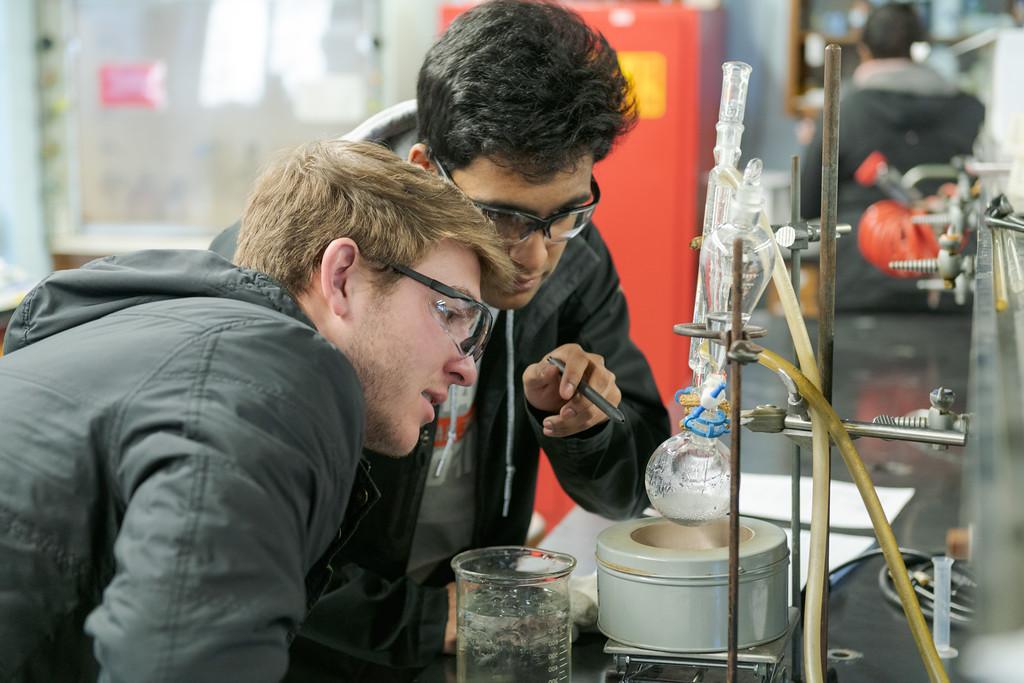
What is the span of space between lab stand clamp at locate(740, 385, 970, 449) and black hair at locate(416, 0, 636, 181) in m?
0.51

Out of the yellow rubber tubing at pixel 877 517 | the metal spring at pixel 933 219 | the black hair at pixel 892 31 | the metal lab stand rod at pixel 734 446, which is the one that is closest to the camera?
the metal lab stand rod at pixel 734 446

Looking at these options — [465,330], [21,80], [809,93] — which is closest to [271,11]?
[21,80]

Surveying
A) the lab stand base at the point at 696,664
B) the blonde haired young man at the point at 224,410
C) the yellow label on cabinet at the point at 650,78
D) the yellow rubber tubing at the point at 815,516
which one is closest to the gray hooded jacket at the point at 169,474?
the blonde haired young man at the point at 224,410

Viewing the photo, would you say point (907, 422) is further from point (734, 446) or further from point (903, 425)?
point (734, 446)

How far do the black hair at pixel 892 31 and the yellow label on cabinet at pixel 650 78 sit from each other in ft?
2.51

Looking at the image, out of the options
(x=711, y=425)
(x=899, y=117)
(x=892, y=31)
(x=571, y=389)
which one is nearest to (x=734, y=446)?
(x=711, y=425)

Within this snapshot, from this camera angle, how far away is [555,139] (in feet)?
4.49

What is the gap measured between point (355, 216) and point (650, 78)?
3286 millimetres

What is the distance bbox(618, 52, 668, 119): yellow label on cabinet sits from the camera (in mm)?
4125

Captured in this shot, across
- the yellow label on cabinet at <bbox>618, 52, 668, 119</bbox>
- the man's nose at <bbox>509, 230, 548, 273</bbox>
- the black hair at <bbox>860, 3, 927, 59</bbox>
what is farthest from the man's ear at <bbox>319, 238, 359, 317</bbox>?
the black hair at <bbox>860, 3, 927, 59</bbox>

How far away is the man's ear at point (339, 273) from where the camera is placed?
3.30 feet

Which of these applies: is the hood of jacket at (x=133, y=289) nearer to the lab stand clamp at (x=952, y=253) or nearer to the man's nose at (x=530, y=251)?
the man's nose at (x=530, y=251)

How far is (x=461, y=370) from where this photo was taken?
110 cm

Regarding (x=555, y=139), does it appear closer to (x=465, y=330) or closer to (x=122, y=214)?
(x=465, y=330)
